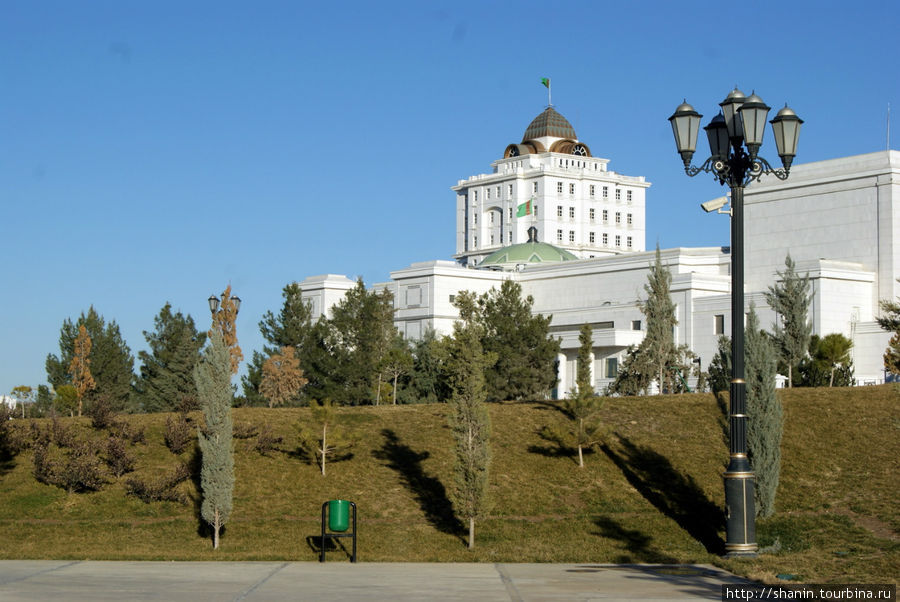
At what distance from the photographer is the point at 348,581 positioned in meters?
18.7

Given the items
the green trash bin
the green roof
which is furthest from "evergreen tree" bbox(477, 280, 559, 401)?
the green roof

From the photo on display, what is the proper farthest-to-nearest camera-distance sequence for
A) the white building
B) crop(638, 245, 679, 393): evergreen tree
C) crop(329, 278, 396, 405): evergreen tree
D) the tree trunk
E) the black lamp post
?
the white building → crop(329, 278, 396, 405): evergreen tree → crop(638, 245, 679, 393): evergreen tree → the tree trunk → the black lamp post

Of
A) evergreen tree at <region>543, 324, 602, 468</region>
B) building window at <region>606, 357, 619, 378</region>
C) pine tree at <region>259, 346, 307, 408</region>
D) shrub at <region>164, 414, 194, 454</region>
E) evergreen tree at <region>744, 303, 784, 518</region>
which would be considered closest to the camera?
evergreen tree at <region>744, 303, 784, 518</region>

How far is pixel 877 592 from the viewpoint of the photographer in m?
16.3

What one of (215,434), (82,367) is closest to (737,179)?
(215,434)

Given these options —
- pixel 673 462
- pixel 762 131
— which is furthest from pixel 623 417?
pixel 762 131

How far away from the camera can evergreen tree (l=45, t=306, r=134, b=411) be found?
61.8 m

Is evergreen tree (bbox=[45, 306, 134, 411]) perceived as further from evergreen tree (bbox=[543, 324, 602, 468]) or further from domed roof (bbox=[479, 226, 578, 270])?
domed roof (bbox=[479, 226, 578, 270])

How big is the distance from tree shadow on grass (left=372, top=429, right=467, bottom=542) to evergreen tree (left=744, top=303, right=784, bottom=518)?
6528 millimetres

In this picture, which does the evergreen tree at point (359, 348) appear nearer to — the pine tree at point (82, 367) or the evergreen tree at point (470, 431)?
the pine tree at point (82, 367)

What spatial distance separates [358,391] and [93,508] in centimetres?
2870

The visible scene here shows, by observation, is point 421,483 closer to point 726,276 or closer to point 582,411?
point 582,411

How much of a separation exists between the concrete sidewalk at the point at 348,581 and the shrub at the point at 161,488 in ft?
26.1

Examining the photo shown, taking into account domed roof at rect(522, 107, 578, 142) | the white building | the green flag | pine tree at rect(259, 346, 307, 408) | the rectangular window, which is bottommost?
pine tree at rect(259, 346, 307, 408)
